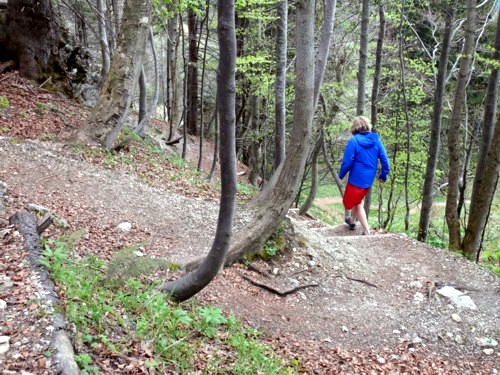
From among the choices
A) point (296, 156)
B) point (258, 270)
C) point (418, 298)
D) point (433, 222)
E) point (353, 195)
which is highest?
point (296, 156)

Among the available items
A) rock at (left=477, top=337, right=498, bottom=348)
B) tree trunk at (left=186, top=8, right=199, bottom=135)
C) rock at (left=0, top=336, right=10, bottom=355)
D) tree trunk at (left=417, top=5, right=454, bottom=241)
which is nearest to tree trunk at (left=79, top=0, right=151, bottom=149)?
rock at (left=0, top=336, right=10, bottom=355)

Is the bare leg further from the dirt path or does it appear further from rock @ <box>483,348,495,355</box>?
rock @ <box>483,348,495,355</box>

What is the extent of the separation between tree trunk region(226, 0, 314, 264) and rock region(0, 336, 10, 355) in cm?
327

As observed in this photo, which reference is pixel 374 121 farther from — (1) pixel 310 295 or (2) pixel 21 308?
(2) pixel 21 308

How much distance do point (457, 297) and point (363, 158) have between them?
2.62m

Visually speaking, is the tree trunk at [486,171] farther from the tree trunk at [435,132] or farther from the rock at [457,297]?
the rock at [457,297]

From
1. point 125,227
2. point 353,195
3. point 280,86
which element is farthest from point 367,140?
point 125,227

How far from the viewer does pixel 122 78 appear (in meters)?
8.06

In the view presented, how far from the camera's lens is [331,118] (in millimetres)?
13500

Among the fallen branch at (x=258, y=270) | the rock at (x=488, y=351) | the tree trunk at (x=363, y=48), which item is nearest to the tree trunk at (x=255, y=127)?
the tree trunk at (x=363, y=48)

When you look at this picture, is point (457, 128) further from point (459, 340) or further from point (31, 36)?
point (31, 36)

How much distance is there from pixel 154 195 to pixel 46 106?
4594 mm

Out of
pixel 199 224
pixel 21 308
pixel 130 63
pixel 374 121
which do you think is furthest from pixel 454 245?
pixel 21 308

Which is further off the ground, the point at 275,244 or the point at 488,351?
the point at 275,244
